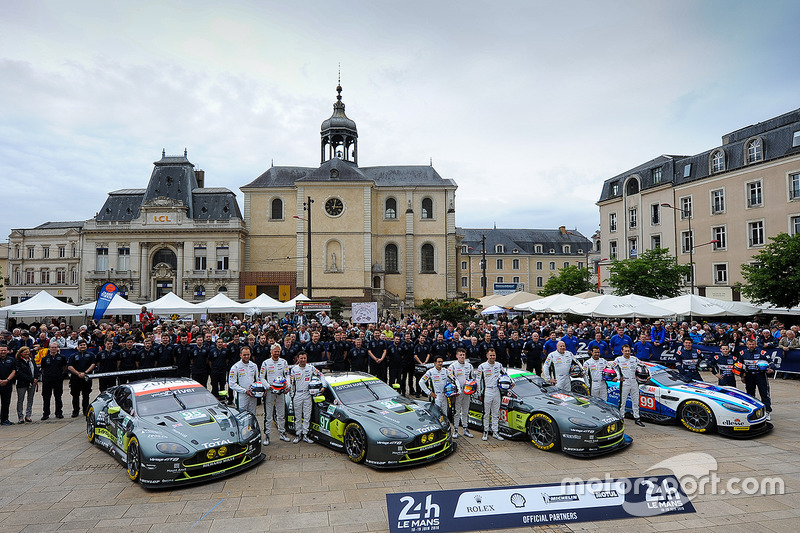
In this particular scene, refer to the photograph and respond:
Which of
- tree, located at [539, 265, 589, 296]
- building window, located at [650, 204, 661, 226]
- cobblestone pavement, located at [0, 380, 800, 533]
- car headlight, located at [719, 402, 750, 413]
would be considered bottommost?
cobblestone pavement, located at [0, 380, 800, 533]

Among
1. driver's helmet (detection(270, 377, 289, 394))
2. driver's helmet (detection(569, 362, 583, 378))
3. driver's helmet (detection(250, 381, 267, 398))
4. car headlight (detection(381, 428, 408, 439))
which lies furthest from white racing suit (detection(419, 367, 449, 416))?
driver's helmet (detection(569, 362, 583, 378))

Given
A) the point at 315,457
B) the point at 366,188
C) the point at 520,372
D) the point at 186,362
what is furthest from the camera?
the point at 366,188

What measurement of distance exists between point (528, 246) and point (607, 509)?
73640 mm

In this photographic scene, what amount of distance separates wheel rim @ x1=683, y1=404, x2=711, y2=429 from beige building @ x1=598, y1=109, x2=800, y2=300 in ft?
100

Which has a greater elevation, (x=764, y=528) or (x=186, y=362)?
(x=186, y=362)

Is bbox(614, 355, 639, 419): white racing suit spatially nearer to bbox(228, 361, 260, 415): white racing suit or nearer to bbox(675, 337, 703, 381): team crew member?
bbox(675, 337, 703, 381): team crew member

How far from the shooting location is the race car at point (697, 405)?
999 cm

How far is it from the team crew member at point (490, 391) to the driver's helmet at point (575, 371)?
2.81 meters

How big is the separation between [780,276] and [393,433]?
81.7ft

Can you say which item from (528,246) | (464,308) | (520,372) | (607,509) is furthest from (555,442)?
(528,246)

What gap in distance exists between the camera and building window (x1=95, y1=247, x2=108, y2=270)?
53781 mm

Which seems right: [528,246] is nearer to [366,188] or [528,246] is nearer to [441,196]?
[441,196]

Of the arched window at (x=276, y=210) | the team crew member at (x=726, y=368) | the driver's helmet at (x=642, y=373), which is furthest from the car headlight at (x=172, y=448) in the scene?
the arched window at (x=276, y=210)

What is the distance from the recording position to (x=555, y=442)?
9.20m
